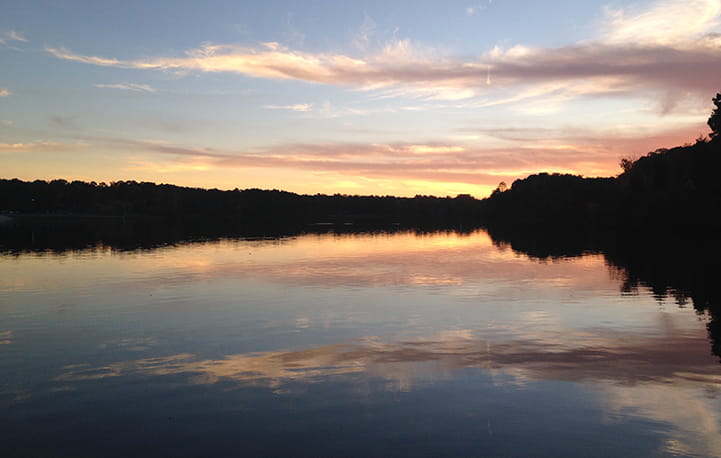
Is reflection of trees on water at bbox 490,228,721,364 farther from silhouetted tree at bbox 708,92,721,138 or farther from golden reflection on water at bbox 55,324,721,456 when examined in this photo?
silhouetted tree at bbox 708,92,721,138

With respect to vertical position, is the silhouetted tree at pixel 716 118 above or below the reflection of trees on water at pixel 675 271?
above

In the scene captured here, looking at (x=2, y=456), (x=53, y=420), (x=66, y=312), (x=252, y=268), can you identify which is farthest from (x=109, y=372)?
(x=252, y=268)

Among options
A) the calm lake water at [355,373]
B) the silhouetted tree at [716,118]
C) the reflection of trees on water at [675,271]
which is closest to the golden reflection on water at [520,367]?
the calm lake water at [355,373]

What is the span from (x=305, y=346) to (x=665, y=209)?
102823 millimetres

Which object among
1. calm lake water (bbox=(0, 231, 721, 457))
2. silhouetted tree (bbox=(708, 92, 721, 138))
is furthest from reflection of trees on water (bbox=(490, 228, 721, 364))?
silhouetted tree (bbox=(708, 92, 721, 138))

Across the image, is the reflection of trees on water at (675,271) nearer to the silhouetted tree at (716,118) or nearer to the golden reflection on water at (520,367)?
the golden reflection on water at (520,367)

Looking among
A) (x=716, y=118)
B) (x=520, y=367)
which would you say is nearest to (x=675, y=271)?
(x=520, y=367)

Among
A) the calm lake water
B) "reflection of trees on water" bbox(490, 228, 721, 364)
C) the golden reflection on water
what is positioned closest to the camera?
the calm lake water

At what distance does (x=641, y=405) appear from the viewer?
1306 centimetres

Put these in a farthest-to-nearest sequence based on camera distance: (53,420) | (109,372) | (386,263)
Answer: (386,263) → (109,372) → (53,420)

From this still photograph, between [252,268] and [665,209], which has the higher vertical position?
[665,209]

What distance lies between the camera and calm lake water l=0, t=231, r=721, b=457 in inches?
444

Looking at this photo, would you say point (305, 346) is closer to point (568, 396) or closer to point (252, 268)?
point (568, 396)

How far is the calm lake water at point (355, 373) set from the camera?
11289 millimetres
